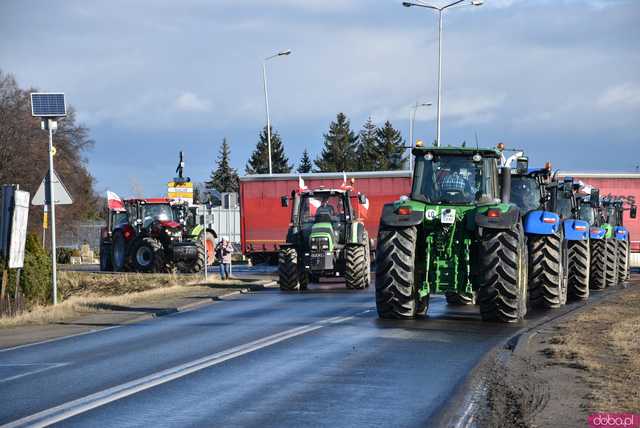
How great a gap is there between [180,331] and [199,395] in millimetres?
7098

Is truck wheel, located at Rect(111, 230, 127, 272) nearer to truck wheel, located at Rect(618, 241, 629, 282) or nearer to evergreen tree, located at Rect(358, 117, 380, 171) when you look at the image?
truck wheel, located at Rect(618, 241, 629, 282)

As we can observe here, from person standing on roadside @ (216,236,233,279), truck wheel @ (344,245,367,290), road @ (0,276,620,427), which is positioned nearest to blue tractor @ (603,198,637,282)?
truck wheel @ (344,245,367,290)

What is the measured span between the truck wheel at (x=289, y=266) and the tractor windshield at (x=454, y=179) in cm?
1005

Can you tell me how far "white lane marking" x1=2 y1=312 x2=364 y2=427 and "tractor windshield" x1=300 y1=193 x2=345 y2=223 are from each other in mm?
13764

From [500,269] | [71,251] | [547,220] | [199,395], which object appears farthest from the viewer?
[71,251]

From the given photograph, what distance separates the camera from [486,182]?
1833cm

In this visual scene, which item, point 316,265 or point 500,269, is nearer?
point 500,269

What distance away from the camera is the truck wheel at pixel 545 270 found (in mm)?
20812

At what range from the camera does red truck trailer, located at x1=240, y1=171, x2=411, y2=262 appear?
42.3 m

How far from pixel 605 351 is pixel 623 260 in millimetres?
20478

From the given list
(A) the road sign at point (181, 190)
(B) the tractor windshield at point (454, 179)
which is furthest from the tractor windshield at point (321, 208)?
(B) the tractor windshield at point (454, 179)

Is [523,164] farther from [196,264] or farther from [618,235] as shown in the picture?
[196,264]

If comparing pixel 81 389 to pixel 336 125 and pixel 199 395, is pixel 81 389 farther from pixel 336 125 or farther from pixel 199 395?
pixel 336 125

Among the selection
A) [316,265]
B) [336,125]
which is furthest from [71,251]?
[336,125]
